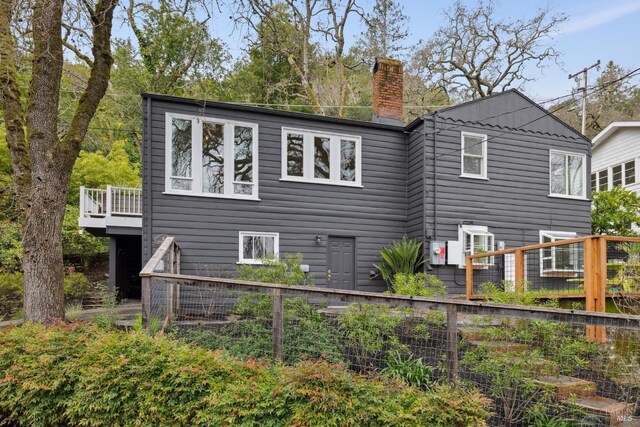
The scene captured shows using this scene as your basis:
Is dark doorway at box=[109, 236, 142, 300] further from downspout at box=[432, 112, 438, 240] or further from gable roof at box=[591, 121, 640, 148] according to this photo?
gable roof at box=[591, 121, 640, 148]

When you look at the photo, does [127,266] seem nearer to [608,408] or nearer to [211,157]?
[211,157]

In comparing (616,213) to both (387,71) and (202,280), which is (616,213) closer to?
(387,71)

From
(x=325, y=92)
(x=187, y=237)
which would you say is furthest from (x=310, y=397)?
(x=325, y=92)

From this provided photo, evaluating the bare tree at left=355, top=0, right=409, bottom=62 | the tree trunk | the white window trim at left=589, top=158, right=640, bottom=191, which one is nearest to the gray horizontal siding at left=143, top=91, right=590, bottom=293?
the tree trunk

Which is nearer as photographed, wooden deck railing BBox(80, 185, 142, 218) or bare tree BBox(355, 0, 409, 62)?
wooden deck railing BBox(80, 185, 142, 218)

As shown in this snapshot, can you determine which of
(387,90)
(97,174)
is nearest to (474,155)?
(387,90)

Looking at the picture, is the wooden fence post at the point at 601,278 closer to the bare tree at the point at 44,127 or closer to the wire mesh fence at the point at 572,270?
the wire mesh fence at the point at 572,270

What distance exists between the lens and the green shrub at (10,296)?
11109 millimetres

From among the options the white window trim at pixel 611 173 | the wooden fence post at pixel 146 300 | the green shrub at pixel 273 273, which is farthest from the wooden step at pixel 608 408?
the white window trim at pixel 611 173

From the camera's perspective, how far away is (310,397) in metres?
2.85

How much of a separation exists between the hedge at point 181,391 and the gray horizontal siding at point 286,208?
16.3 feet

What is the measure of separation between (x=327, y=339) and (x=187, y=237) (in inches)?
213

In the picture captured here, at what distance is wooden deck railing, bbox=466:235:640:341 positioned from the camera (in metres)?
5.71

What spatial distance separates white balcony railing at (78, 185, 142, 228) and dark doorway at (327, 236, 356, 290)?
5.67 metres
